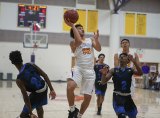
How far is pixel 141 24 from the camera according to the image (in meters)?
27.5

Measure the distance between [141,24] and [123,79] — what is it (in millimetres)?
21989

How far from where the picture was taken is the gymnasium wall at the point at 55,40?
2541cm

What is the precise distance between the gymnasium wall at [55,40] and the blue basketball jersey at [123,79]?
19.8 m

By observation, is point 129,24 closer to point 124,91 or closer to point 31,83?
point 124,91

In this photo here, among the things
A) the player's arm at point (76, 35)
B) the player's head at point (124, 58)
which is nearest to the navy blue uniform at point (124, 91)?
the player's head at point (124, 58)

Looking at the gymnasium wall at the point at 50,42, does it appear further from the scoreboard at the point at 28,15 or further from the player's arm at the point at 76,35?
the player's arm at the point at 76,35

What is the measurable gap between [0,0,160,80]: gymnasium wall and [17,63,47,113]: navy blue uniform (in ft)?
66.0

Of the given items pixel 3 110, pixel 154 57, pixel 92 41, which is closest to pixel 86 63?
pixel 92 41

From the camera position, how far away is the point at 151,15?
90.9ft

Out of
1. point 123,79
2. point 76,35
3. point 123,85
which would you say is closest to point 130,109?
point 123,85

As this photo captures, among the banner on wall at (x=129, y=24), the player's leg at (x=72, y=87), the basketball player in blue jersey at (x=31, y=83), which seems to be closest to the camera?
the basketball player in blue jersey at (x=31, y=83)

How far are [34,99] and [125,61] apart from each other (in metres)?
1.77

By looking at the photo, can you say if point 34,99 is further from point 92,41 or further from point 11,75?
point 11,75

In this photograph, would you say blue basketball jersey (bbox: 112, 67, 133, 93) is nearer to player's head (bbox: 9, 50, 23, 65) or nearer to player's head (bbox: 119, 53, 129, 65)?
player's head (bbox: 119, 53, 129, 65)
